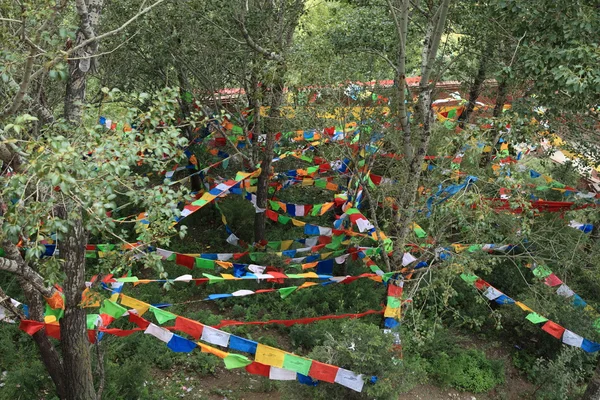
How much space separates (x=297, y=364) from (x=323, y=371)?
297 mm

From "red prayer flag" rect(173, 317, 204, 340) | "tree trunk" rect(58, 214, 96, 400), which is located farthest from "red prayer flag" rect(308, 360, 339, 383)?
"tree trunk" rect(58, 214, 96, 400)

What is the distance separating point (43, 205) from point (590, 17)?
530 cm

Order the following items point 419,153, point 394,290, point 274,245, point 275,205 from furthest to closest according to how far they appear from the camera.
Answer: point 275,205
point 274,245
point 394,290
point 419,153

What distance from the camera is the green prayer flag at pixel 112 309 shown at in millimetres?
5895

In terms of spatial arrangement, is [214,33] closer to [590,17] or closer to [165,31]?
[165,31]

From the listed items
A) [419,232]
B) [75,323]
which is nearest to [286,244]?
[419,232]

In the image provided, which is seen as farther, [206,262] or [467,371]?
[467,371]

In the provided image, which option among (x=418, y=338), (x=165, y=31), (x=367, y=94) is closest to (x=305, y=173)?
(x=367, y=94)

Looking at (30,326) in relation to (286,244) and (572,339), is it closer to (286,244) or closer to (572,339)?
(286,244)

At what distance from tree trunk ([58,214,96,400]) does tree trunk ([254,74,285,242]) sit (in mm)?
3666

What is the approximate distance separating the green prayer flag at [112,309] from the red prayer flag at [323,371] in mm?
2198

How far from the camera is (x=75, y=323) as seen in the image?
17.8 ft

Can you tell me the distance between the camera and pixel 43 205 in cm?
367

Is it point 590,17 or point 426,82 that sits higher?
point 590,17
